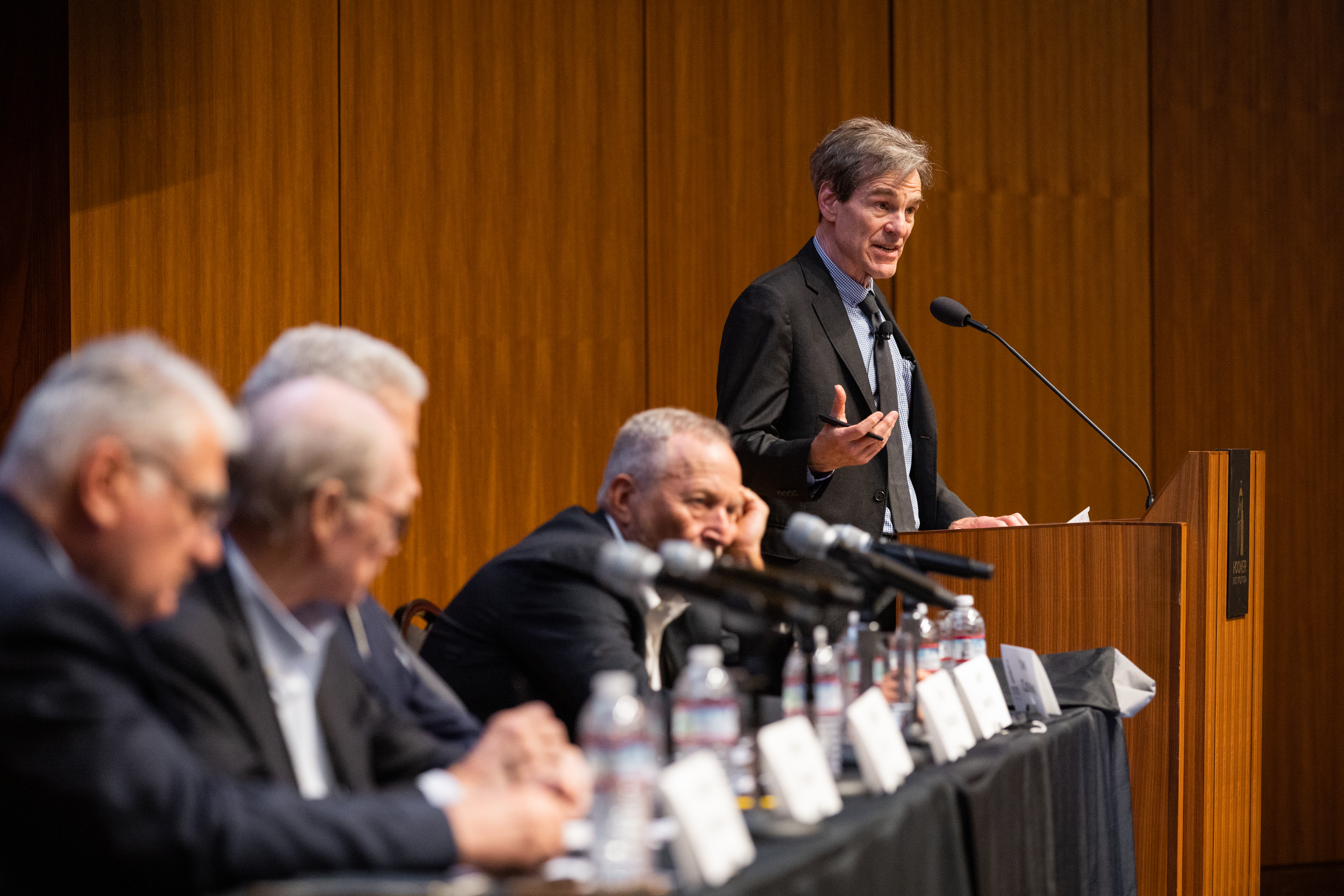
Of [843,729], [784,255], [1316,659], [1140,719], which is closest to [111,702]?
[843,729]

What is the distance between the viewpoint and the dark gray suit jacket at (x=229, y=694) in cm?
142

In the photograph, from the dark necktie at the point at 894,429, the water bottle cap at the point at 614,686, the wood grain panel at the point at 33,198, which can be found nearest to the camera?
the water bottle cap at the point at 614,686

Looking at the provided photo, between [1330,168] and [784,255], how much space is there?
231 centimetres

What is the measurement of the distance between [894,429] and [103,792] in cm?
260

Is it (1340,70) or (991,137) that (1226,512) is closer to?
(991,137)

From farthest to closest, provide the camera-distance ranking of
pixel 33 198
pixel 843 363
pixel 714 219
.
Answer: pixel 714 219, pixel 33 198, pixel 843 363

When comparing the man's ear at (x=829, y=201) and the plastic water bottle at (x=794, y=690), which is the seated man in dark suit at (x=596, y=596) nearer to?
the plastic water bottle at (x=794, y=690)

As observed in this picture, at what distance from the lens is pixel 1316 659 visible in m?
5.57

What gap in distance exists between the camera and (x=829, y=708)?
198cm

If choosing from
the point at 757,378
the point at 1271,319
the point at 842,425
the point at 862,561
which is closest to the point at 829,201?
the point at 757,378

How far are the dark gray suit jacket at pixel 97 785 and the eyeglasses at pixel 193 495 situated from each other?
11 cm

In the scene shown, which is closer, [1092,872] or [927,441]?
[1092,872]

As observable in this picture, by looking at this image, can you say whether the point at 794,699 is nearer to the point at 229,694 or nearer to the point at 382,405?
the point at 382,405

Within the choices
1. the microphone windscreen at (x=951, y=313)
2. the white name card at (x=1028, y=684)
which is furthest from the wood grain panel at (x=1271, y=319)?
the white name card at (x=1028, y=684)
